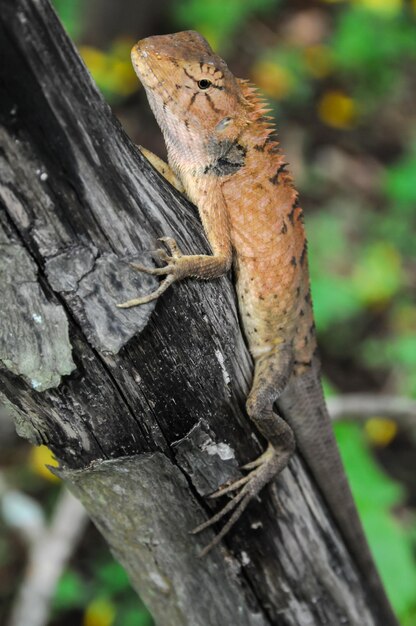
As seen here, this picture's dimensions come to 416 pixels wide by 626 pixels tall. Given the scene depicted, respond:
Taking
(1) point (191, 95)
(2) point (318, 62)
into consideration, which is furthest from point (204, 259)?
(2) point (318, 62)

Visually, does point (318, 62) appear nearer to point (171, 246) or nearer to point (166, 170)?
point (166, 170)

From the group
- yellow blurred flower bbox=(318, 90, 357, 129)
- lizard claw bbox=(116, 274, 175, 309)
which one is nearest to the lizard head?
lizard claw bbox=(116, 274, 175, 309)

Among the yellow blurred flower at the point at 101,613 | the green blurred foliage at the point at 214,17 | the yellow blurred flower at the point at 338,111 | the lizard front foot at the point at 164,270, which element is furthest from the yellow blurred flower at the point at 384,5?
the yellow blurred flower at the point at 101,613

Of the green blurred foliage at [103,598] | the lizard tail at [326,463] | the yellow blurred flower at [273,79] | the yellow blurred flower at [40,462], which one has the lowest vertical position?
the green blurred foliage at [103,598]

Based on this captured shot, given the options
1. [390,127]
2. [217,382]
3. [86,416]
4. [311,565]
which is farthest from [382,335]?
[86,416]

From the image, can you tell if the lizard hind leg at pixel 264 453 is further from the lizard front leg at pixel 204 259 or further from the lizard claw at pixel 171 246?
the lizard claw at pixel 171 246
